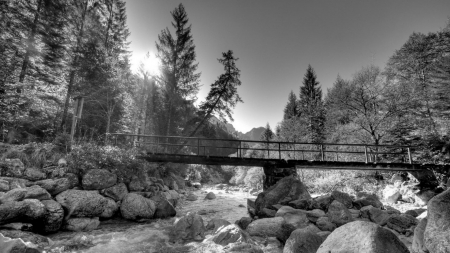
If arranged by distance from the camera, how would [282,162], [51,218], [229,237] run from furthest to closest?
[282,162] → [51,218] → [229,237]

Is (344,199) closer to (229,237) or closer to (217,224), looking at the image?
(217,224)

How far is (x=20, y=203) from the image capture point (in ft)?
17.9

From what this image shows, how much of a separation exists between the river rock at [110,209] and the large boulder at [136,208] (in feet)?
0.80

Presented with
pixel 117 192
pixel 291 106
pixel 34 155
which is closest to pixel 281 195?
pixel 117 192

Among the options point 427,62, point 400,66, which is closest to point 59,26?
point 400,66

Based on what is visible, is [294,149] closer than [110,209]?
No

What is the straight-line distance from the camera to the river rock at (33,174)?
6742 mm

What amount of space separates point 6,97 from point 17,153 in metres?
4.31

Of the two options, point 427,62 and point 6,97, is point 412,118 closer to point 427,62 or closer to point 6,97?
point 427,62

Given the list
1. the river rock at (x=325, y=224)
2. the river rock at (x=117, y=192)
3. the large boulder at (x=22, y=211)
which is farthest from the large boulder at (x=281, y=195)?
the large boulder at (x=22, y=211)

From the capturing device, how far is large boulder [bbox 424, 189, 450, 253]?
268cm

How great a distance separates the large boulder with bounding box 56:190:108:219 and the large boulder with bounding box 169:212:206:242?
9.90ft

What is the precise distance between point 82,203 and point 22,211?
5.28ft

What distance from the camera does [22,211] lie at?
17.8 feet
